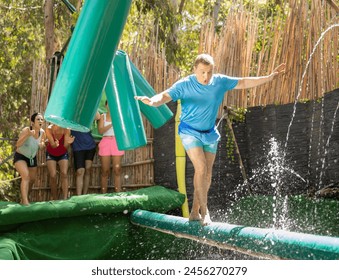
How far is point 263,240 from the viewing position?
384 cm

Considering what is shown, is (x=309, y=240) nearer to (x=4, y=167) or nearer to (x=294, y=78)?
(x=294, y=78)

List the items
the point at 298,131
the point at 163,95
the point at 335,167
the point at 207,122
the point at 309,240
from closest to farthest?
the point at 309,240 → the point at 163,95 → the point at 207,122 → the point at 335,167 → the point at 298,131

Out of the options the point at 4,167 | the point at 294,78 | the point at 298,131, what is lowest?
the point at 4,167

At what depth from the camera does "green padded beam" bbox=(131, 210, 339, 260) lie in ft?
10.8

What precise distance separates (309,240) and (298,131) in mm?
2912

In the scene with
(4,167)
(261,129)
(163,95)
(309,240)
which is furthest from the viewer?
(4,167)

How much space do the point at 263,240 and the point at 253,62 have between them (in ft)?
11.5

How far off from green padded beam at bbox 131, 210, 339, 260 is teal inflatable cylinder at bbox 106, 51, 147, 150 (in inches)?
48.4

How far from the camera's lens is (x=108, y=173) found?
25.8 feet

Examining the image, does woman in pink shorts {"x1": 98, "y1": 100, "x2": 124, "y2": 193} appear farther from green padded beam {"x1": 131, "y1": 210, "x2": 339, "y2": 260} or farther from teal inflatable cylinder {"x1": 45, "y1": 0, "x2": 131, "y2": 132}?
teal inflatable cylinder {"x1": 45, "y1": 0, "x2": 131, "y2": 132}

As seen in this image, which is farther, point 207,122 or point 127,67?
point 207,122

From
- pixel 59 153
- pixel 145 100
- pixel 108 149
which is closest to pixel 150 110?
pixel 145 100

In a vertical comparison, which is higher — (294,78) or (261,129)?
(294,78)

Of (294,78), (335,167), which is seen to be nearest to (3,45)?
(294,78)
